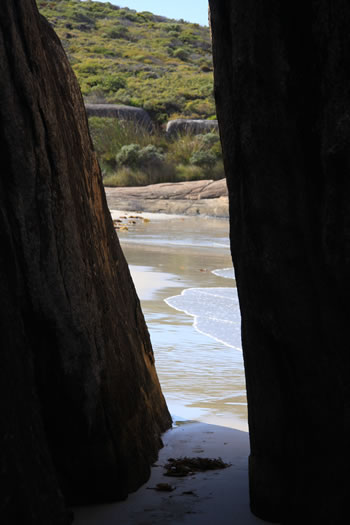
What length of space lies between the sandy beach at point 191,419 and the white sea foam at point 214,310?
4.4 inches

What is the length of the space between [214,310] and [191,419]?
10.2 feet

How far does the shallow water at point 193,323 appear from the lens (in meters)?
3.99

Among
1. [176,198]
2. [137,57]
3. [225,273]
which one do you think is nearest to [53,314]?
[225,273]

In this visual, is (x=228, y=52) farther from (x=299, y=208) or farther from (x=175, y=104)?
(x=175, y=104)

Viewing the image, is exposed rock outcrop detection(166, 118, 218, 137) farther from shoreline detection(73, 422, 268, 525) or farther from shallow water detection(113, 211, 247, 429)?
shoreline detection(73, 422, 268, 525)

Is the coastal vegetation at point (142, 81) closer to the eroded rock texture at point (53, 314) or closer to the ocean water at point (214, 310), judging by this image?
the ocean water at point (214, 310)

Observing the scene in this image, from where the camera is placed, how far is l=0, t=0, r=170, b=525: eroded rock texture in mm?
1795

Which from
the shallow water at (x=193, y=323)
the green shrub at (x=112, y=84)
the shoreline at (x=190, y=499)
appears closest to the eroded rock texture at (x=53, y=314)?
the shoreline at (x=190, y=499)

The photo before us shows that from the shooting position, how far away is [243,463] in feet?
9.51

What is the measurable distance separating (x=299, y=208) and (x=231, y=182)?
0.30 m

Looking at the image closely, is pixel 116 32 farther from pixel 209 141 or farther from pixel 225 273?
pixel 225 273

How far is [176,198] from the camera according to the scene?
19859 mm

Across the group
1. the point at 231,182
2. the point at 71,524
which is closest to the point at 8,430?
the point at 71,524

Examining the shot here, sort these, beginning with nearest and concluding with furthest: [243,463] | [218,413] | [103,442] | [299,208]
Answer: [299,208]
[103,442]
[243,463]
[218,413]
